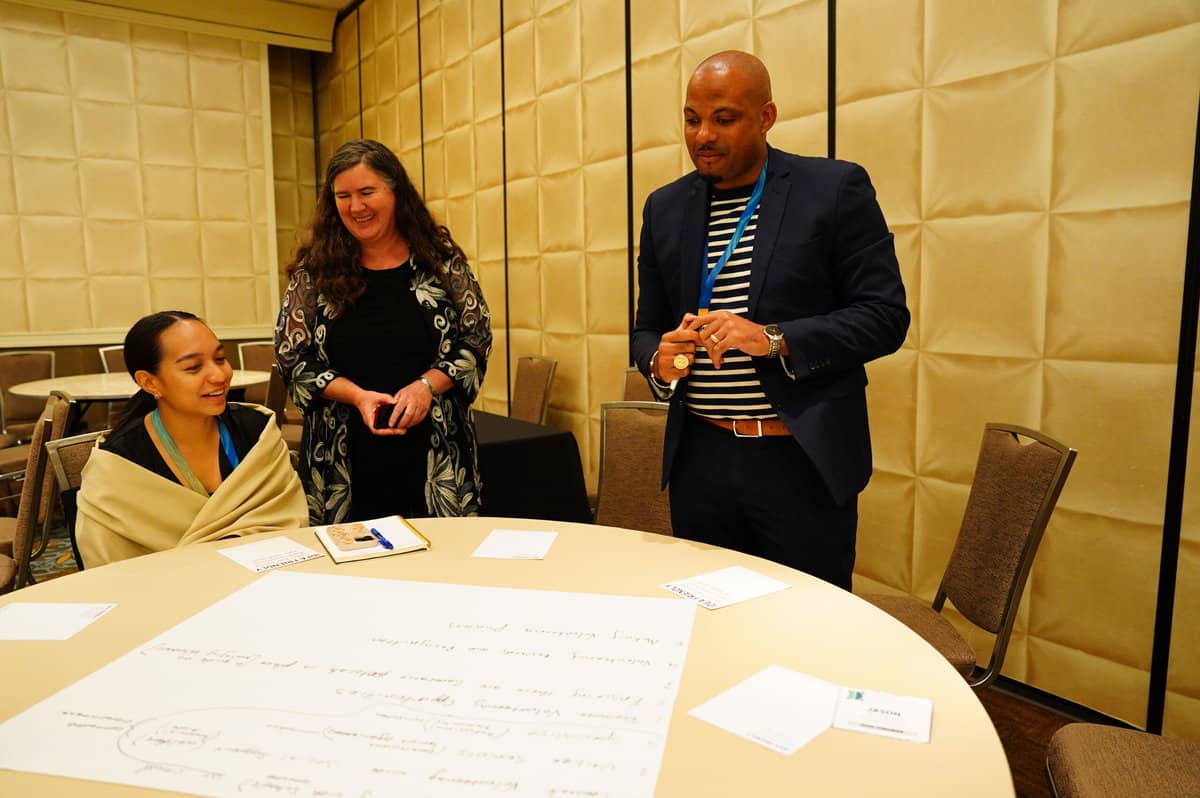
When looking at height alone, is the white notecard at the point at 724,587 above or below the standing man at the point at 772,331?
below

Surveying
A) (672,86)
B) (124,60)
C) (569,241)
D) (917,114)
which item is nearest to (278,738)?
(917,114)

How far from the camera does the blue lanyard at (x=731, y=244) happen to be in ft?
5.82

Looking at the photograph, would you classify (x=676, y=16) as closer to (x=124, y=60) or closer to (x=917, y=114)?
(x=917, y=114)

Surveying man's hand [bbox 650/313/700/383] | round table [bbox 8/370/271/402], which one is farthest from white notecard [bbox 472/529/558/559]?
round table [bbox 8/370/271/402]

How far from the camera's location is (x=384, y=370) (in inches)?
86.3

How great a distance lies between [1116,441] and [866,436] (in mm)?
1054

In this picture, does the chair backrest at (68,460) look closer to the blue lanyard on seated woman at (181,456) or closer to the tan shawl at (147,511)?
the blue lanyard on seated woman at (181,456)

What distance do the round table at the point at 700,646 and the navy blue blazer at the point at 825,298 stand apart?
0.35m

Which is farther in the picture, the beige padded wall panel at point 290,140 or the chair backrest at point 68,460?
the beige padded wall panel at point 290,140

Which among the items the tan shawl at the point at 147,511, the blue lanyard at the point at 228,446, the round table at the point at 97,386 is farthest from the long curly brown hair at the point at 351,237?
the round table at the point at 97,386

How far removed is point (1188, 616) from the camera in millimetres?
2248

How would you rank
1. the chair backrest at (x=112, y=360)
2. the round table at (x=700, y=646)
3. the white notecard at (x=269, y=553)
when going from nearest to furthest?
the round table at (x=700, y=646), the white notecard at (x=269, y=553), the chair backrest at (x=112, y=360)

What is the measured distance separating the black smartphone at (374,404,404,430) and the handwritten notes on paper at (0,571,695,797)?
29.7 inches

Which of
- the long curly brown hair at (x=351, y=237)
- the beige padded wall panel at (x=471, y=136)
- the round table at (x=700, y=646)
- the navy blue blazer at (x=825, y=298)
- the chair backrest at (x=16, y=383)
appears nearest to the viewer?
the round table at (x=700, y=646)
